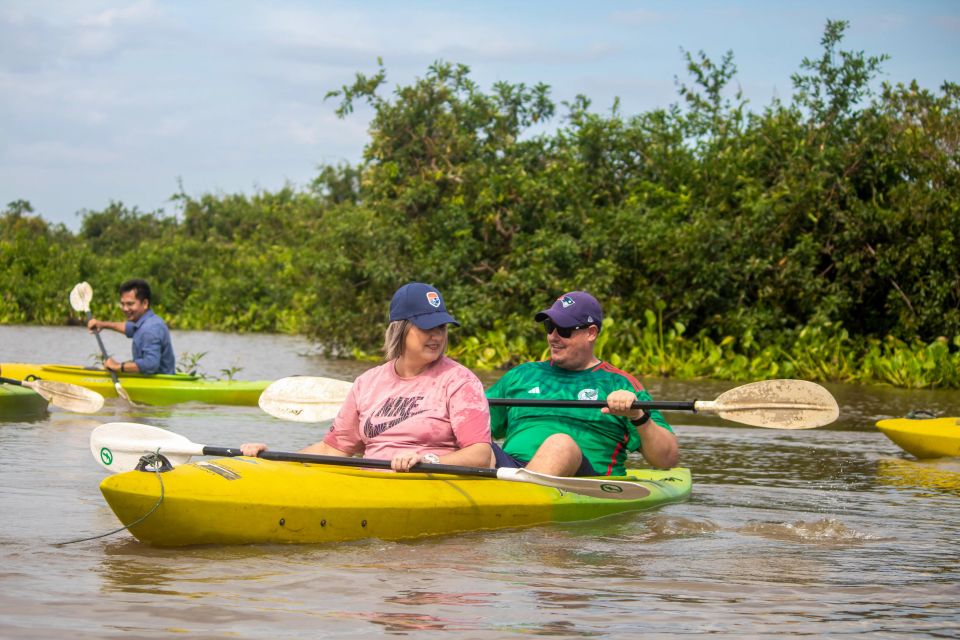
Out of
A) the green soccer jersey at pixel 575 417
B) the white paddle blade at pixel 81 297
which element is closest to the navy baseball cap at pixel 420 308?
the green soccer jersey at pixel 575 417

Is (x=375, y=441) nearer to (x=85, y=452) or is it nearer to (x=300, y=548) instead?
(x=300, y=548)

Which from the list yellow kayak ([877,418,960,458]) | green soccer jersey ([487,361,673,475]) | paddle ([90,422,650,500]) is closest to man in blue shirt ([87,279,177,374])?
paddle ([90,422,650,500])

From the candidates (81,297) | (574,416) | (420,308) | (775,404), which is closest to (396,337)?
(420,308)

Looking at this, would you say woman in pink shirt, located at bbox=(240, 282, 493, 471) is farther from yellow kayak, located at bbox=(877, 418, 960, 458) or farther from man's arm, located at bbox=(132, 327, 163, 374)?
man's arm, located at bbox=(132, 327, 163, 374)

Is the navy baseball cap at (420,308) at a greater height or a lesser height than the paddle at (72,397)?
greater

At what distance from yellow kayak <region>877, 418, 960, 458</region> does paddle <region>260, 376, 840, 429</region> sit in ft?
8.31

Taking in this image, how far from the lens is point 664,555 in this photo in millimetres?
4766

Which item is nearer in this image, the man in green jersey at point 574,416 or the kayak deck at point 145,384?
the man in green jersey at point 574,416

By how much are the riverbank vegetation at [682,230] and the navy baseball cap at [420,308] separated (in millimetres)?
10669

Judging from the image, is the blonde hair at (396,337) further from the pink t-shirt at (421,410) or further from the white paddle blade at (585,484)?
the white paddle blade at (585,484)

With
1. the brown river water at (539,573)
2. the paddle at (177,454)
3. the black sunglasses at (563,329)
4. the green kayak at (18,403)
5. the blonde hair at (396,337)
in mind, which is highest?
the black sunglasses at (563,329)

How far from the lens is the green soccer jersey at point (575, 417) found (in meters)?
5.62

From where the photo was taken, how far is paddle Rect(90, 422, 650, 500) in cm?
484

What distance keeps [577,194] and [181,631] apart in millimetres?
14710
